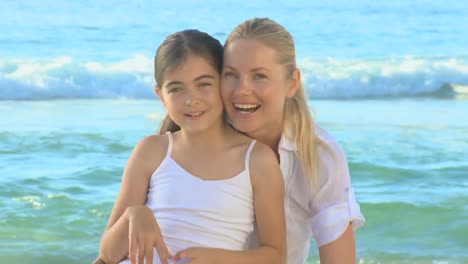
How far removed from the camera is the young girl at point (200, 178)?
9.37 feet

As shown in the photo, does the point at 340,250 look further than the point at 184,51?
Yes

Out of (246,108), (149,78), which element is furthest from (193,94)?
(149,78)

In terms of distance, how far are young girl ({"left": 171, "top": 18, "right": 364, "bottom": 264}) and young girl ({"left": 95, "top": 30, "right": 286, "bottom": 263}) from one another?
0.07 metres

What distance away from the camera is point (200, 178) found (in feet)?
9.60

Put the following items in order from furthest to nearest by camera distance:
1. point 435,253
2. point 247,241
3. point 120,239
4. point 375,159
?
point 375,159
point 435,253
point 247,241
point 120,239

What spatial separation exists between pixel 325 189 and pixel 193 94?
21.4 inches

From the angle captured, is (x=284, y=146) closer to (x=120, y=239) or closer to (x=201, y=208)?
(x=201, y=208)

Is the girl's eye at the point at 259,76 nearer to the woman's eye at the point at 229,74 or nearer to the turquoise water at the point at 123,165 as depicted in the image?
the woman's eye at the point at 229,74

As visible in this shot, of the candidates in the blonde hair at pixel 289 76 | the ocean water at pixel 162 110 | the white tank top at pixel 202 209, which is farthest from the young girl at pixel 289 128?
the ocean water at pixel 162 110

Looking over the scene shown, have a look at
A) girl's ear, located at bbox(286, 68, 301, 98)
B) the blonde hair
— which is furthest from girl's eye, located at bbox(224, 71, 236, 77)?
girl's ear, located at bbox(286, 68, 301, 98)

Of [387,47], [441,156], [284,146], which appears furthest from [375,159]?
[387,47]

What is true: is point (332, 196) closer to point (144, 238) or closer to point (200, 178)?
point (200, 178)

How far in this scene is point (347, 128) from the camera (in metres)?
8.39

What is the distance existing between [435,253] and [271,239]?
2426 mm
